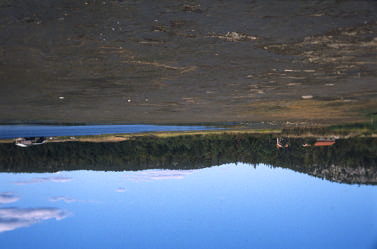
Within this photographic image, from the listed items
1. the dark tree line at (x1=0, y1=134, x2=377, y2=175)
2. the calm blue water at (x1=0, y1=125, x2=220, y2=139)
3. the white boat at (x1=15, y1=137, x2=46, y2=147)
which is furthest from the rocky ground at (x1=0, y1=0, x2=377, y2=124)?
the dark tree line at (x1=0, y1=134, x2=377, y2=175)

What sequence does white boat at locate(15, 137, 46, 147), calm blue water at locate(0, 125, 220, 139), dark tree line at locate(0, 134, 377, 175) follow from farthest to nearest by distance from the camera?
dark tree line at locate(0, 134, 377, 175), white boat at locate(15, 137, 46, 147), calm blue water at locate(0, 125, 220, 139)

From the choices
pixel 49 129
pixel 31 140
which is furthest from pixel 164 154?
pixel 49 129

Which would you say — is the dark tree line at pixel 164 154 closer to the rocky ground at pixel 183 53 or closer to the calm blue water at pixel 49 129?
the calm blue water at pixel 49 129

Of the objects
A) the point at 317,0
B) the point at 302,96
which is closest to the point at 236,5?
the point at 317,0

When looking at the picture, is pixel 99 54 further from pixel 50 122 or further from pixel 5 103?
pixel 50 122

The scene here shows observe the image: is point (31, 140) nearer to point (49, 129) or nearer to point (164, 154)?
point (49, 129)

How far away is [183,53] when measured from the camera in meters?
7.75

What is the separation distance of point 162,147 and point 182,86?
136 ft

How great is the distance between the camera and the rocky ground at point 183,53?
242 inches

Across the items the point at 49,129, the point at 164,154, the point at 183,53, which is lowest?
the point at 164,154

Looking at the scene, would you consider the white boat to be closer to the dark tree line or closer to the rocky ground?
the dark tree line

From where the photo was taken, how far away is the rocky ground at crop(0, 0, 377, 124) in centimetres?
616

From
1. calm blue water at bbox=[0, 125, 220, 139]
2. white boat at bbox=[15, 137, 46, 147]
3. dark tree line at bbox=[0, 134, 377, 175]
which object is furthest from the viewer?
dark tree line at bbox=[0, 134, 377, 175]

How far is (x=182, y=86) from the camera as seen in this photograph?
1047 cm
